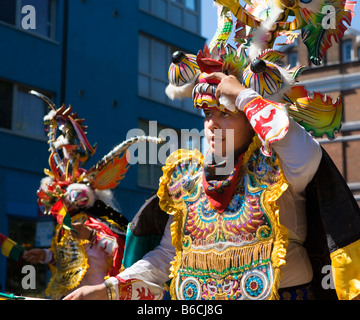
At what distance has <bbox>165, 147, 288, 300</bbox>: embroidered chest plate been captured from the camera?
2502 mm

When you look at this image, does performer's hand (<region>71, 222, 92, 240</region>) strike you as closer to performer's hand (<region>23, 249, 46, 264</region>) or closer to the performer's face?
performer's hand (<region>23, 249, 46, 264</region>)

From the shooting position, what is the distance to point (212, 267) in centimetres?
259

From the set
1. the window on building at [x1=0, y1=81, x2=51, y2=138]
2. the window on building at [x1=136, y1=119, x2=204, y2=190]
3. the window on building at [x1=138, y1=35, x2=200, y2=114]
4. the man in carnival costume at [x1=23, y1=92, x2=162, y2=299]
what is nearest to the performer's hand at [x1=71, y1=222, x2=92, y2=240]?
the man in carnival costume at [x1=23, y1=92, x2=162, y2=299]

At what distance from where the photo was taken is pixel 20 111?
10.8 meters

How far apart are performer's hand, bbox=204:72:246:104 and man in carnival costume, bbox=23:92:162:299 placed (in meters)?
2.25

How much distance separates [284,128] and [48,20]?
385 inches

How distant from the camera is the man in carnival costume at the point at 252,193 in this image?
2.37 m

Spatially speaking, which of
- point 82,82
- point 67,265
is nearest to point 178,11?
point 82,82

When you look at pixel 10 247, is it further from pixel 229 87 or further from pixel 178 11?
pixel 178 11

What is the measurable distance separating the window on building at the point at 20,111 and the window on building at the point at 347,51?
11674 millimetres

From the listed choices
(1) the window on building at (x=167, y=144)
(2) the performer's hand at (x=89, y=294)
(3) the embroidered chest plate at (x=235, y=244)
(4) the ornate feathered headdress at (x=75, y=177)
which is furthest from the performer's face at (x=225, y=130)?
(4) the ornate feathered headdress at (x=75, y=177)

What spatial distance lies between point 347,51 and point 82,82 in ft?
37.3

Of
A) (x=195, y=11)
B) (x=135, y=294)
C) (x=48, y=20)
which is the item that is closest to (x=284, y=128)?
(x=135, y=294)
